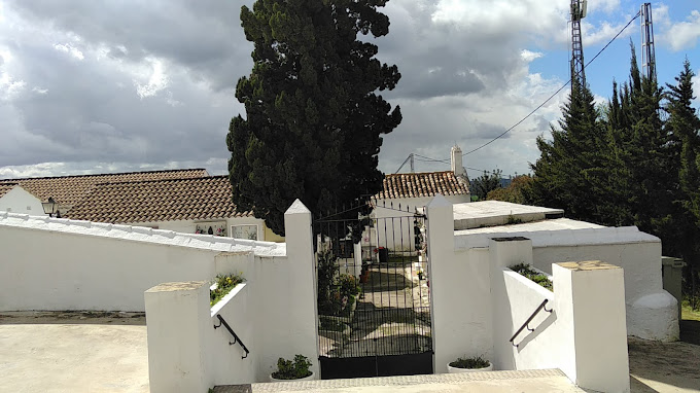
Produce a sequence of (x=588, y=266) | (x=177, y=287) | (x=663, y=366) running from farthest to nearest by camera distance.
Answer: (x=663, y=366)
(x=588, y=266)
(x=177, y=287)

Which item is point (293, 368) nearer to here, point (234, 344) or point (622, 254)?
point (234, 344)

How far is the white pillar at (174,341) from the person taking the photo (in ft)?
17.0

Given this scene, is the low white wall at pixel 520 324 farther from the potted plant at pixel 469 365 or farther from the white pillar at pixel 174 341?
the white pillar at pixel 174 341

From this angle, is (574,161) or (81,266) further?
(574,161)

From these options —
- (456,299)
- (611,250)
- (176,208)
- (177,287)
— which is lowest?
(456,299)

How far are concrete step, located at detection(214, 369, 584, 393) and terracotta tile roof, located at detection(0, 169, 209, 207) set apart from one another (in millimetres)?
26451

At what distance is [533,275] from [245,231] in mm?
13249

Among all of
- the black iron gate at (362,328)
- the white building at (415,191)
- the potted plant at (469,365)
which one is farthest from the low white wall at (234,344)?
the white building at (415,191)

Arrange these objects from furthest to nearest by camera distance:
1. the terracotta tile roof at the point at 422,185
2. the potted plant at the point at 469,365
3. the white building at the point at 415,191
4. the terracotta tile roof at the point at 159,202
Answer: the terracotta tile roof at the point at 422,185, the white building at the point at 415,191, the terracotta tile roof at the point at 159,202, the potted plant at the point at 469,365

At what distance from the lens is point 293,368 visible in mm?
8375

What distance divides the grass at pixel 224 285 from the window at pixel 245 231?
37.3 feet

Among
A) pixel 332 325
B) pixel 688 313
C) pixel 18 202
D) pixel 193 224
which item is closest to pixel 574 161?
pixel 688 313

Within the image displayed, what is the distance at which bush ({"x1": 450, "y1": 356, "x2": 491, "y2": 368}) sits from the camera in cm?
834

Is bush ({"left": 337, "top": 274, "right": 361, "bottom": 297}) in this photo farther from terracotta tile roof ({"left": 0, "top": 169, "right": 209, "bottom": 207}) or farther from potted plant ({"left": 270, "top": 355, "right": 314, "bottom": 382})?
terracotta tile roof ({"left": 0, "top": 169, "right": 209, "bottom": 207})
